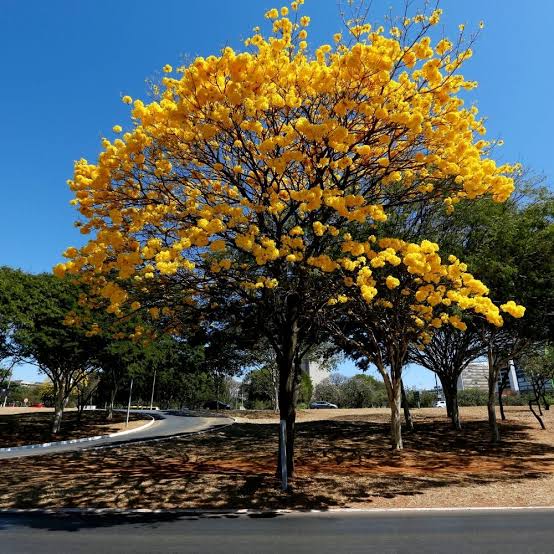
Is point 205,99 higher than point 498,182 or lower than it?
higher

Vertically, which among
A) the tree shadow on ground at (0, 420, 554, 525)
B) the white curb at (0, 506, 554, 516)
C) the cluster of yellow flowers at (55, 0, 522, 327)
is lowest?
the white curb at (0, 506, 554, 516)

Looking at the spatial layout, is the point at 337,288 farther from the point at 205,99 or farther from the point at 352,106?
the point at 205,99

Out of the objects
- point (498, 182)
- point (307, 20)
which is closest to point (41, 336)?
point (307, 20)

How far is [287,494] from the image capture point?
9.88 metres

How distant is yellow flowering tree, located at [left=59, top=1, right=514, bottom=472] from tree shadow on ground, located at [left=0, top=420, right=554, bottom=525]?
4.46 m

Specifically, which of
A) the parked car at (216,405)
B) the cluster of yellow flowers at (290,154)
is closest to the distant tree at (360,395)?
the parked car at (216,405)

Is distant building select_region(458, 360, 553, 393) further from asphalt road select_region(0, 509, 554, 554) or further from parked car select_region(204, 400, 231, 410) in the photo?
parked car select_region(204, 400, 231, 410)

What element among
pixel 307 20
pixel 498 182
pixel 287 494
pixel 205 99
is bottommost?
pixel 287 494

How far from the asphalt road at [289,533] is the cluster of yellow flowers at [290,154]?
345 cm

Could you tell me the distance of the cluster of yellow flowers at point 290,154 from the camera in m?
7.48

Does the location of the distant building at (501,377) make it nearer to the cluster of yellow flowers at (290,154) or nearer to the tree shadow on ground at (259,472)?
the tree shadow on ground at (259,472)

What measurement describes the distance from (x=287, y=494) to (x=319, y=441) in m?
10.6

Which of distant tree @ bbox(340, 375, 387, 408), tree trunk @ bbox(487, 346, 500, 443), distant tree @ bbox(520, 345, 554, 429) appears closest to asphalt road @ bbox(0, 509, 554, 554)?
tree trunk @ bbox(487, 346, 500, 443)

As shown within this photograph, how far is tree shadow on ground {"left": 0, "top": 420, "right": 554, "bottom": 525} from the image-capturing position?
31.6 ft
